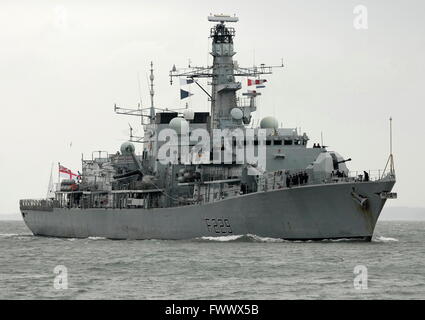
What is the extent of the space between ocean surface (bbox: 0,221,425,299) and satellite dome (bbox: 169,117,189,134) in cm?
964

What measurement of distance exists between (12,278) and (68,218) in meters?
31.0

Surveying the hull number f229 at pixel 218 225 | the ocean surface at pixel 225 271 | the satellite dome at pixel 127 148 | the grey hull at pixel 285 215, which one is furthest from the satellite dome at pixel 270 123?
the satellite dome at pixel 127 148

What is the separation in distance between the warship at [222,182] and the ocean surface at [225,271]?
140 cm

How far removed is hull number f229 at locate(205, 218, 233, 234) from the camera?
4356 centimetres

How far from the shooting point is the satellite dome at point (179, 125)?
51178 mm

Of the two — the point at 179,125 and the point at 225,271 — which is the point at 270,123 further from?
the point at 225,271

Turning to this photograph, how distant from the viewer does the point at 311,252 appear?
1410 inches

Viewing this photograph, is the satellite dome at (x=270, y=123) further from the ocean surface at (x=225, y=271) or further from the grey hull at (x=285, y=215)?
the ocean surface at (x=225, y=271)

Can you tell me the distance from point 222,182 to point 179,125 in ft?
24.3

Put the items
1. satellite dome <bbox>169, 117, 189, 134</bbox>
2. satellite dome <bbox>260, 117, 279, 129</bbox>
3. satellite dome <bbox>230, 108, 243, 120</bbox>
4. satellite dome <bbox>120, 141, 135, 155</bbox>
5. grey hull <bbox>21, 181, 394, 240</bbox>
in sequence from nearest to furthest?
grey hull <bbox>21, 181, 394, 240</bbox>
satellite dome <bbox>260, 117, 279, 129</bbox>
satellite dome <bbox>230, 108, 243, 120</bbox>
satellite dome <bbox>169, 117, 189, 134</bbox>
satellite dome <bbox>120, 141, 135, 155</bbox>

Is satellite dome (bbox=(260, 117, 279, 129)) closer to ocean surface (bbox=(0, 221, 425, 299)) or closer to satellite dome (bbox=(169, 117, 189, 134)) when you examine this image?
satellite dome (bbox=(169, 117, 189, 134))

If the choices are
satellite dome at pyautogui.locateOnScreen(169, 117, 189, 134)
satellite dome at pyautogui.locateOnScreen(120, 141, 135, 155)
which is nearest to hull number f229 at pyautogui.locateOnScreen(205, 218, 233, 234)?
satellite dome at pyautogui.locateOnScreen(169, 117, 189, 134)

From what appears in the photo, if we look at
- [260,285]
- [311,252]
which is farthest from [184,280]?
[311,252]

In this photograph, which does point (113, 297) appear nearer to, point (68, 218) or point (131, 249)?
point (131, 249)
